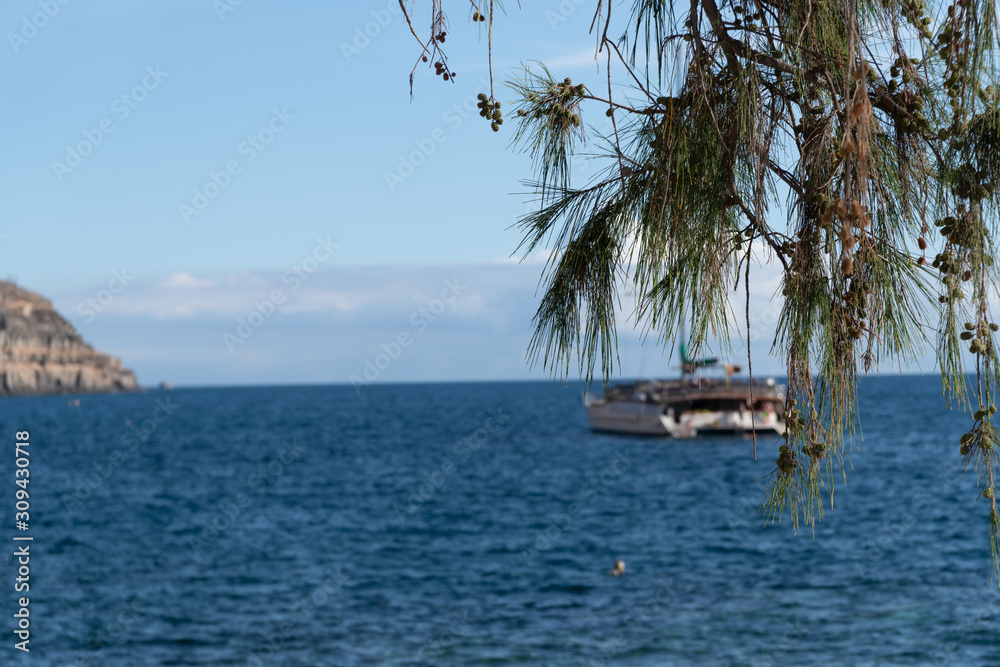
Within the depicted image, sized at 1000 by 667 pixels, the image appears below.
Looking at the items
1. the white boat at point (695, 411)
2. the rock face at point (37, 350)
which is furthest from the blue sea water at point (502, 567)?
the rock face at point (37, 350)

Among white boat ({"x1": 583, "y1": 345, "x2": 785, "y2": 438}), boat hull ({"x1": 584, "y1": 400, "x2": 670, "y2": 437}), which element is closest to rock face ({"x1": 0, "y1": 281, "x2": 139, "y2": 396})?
boat hull ({"x1": 584, "y1": 400, "x2": 670, "y2": 437})

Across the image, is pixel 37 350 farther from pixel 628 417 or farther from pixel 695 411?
pixel 695 411

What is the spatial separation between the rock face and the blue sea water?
129m

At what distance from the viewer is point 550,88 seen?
3.67 m

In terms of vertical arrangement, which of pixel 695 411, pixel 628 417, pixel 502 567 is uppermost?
pixel 695 411

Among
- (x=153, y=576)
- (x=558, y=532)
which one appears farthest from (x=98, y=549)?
(x=558, y=532)

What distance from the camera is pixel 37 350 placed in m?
170

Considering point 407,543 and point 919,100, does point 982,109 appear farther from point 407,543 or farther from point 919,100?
point 407,543

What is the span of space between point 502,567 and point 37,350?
172432 millimetres

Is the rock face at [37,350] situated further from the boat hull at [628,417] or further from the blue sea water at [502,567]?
the blue sea water at [502,567]

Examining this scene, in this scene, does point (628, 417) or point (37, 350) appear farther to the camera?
point (37, 350)

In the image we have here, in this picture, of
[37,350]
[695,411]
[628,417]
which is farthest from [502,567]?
[37,350]

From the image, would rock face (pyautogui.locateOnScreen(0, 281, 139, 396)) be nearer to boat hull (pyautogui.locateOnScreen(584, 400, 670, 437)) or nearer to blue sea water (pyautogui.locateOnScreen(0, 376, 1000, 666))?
boat hull (pyautogui.locateOnScreen(584, 400, 670, 437))

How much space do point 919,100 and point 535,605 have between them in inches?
627
